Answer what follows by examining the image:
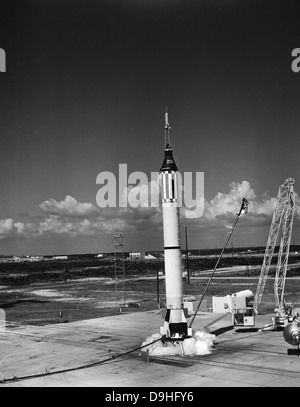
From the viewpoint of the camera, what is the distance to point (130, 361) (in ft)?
84.0

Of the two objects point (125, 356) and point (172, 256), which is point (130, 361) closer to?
point (125, 356)

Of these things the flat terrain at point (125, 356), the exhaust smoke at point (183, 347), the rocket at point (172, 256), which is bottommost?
the flat terrain at point (125, 356)

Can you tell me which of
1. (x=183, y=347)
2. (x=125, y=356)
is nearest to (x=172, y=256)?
(x=183, y=347)

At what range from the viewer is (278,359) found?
2508 centimetres

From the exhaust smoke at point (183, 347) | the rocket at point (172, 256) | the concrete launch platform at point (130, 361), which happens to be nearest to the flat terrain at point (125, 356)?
the concrete launch platform at point (130, 361)

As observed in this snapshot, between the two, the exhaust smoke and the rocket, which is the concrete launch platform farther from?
the rocket

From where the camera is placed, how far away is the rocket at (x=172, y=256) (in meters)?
28.0

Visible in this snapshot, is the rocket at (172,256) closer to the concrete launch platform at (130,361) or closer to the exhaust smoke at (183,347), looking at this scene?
the exhaust smoke at (183,347)

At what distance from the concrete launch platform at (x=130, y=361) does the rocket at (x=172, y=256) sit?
7.33 ft

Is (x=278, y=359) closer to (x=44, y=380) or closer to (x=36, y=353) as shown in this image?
(x=44, y=380)

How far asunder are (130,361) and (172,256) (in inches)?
264

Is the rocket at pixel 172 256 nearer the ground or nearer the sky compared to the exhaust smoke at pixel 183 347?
nearer the sky

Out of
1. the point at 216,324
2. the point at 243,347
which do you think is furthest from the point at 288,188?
the point at 243,347
